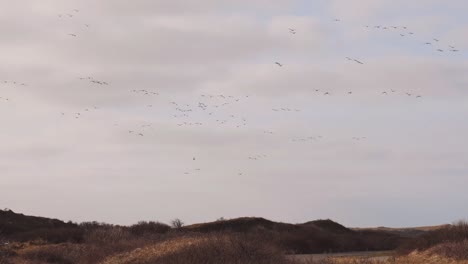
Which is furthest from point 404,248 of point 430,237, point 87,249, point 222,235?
point 87,249

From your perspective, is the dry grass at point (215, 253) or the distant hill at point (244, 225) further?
the distant hill at point (244, 225)

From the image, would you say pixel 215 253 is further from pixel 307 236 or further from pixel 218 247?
pixel 307 236

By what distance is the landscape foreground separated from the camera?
27.8 m

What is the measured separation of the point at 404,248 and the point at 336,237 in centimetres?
1799

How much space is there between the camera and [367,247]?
51.6m

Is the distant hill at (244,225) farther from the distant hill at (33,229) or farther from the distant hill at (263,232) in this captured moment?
the distant hill at (33,229)

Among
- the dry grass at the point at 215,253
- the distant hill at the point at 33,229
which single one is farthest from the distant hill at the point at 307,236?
the dry grass at the point at 215,253

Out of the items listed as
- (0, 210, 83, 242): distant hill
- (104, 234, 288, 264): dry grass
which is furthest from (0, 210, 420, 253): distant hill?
(104, 234, 288, 264): dry grass

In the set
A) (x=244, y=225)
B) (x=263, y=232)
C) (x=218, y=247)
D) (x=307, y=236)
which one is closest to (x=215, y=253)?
(x=218, y=247)

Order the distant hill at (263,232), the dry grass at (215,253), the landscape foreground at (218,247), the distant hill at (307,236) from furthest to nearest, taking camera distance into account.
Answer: the distant hill at (263,232) → the distant hill at (307,236) → the landscape foreground at (218,247) → the dry grass at (215,253)

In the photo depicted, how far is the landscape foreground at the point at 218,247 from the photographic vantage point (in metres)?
27.8

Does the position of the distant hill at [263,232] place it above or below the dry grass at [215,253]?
above

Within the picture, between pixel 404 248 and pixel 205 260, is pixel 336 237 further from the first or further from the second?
pixel 205 260

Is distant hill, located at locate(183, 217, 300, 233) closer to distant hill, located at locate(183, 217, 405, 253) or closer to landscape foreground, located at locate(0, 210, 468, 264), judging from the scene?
distant hill, located at locate(183, 217, 405, 253)
